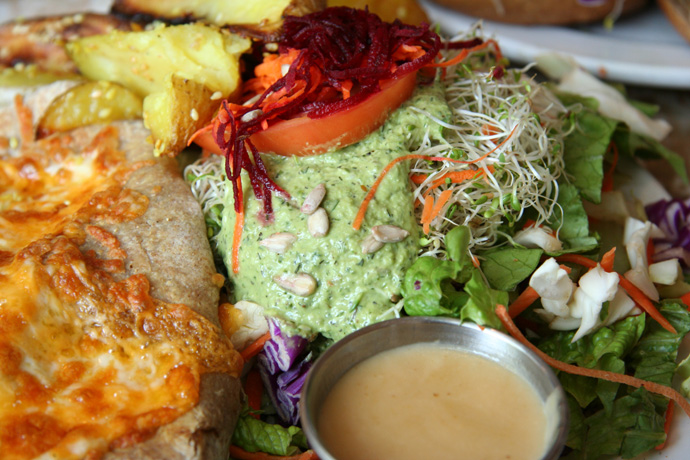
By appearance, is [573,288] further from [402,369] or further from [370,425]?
[370,425]

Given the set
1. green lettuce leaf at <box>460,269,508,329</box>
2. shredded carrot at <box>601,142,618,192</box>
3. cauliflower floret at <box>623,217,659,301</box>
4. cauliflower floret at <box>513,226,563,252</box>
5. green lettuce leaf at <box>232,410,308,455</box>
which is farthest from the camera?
shredded carrot at <box>601,142,618,192</box>

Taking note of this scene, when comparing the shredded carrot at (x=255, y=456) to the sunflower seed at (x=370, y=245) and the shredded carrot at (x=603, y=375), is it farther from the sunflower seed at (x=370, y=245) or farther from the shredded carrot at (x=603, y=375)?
the shredded carrot at (x=603, y=375)

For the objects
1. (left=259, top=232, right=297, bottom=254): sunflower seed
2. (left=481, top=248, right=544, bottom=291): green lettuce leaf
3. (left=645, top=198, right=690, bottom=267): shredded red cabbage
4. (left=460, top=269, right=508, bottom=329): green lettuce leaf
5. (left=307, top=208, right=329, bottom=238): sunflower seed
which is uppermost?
(left=307, top=208, right=329, bottom=238): sunflower seed

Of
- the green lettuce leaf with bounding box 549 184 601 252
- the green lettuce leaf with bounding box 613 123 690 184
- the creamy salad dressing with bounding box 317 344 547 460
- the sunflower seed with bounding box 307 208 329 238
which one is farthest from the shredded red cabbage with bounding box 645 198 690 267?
the sunflower seed with bounding box 307 208 329 238

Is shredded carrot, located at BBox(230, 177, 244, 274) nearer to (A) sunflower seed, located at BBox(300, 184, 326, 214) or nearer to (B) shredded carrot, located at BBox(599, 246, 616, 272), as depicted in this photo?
(A) sunflower seed, located at BBox(300, 184, 326, 214)

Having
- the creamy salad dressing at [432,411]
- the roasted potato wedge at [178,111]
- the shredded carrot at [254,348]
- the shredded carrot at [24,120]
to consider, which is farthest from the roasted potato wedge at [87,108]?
the creamy salad dressing at [432,411]

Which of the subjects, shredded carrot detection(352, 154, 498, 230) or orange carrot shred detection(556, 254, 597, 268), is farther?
orange carrot shred detection(556, 254, 597, 268)

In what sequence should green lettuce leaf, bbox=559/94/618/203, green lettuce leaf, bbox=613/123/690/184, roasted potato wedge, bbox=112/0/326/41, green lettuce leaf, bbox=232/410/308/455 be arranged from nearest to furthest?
1. green lettuce leaf, bbox=232/410/308/455
2. roasted potato wedge, bbox=112/0/326/41
3. green lettuce leaf, bbox=559/94/618/203
4. green lettuce leaf, bbox=613/123/690/184
